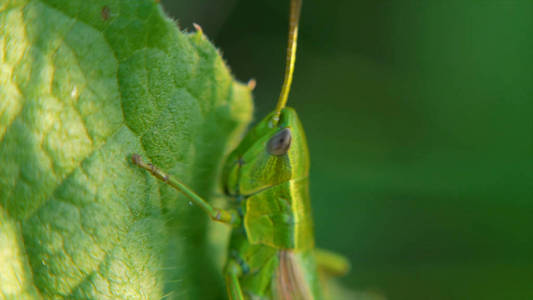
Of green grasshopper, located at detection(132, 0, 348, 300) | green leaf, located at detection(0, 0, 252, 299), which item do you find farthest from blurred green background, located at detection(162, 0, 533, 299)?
green leaf, located at detection(0, 0, 252, 299)

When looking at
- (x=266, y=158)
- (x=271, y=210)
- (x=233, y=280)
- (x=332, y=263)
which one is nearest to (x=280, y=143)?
(x=266, y=158)

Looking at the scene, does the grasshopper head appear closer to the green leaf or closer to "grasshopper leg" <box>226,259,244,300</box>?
"grasshopper leg" <box>226,259,244,300</box>

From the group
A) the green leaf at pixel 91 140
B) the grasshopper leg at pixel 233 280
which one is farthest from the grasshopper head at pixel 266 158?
the green leaf at pixel 91 140

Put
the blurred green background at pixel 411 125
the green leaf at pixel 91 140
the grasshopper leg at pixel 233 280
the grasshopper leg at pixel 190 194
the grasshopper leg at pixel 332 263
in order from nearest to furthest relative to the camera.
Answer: the green leaf at pixel 91 140 → the grasshopper leg at pixel 190 194 → the grasshopper leg at pixel 233 280 → the grasshopper leg at pixel 332 263 → the blurred green background at pixel 411 125

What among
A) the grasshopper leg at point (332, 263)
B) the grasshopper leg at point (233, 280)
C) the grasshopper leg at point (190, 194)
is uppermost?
the grasshopper leg at point (190, 194)

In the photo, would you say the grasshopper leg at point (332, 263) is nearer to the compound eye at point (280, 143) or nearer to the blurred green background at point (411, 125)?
the blurred green background at point (411, 125)

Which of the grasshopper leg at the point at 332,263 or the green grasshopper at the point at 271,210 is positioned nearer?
the green grasshopper at the point at 271,210

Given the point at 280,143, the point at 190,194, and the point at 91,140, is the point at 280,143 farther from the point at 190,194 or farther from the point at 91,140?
the point at 91,140
